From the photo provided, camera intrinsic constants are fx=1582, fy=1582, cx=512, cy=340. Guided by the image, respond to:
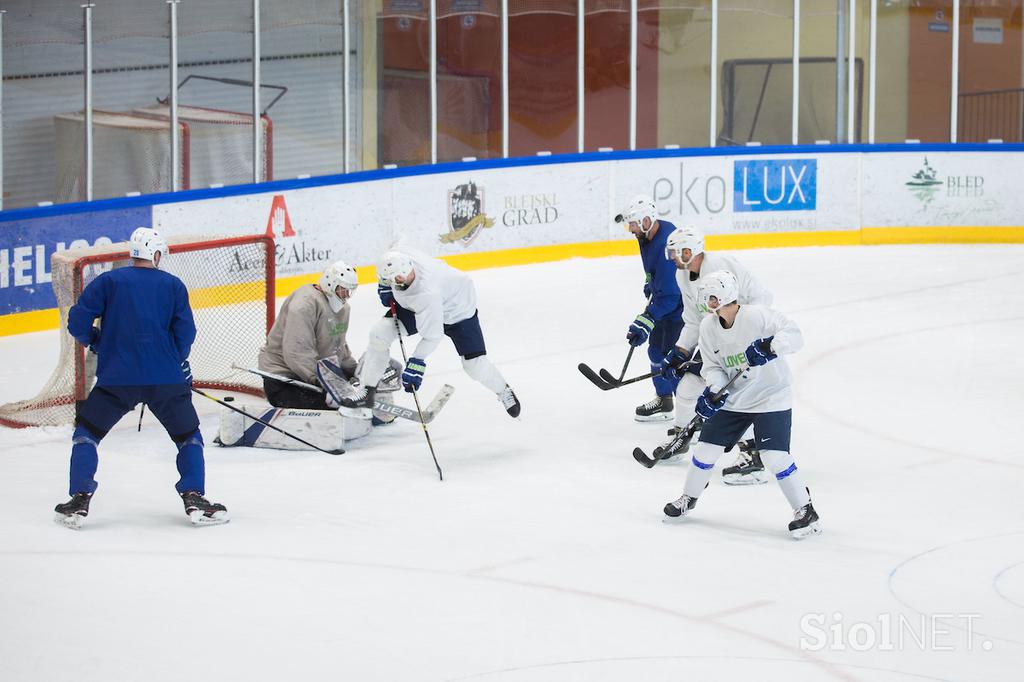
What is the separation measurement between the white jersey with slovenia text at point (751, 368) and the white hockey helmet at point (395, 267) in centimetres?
173

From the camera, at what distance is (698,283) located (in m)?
7.28

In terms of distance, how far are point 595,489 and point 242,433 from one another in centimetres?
185

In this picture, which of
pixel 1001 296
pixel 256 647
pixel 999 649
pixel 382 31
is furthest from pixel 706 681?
pixel 382 31

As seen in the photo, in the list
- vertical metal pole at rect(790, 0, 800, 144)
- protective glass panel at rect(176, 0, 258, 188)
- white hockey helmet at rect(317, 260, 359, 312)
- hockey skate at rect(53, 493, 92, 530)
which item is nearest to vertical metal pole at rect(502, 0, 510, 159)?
protective glass panel at rect(176, 0, 258, 188)

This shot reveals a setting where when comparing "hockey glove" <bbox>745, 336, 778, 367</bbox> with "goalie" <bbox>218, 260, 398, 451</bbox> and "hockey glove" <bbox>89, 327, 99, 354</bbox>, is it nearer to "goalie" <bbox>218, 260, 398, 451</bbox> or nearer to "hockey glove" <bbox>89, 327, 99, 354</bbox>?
"goalie" <bbox>218, 260, 398, 451</bbox>

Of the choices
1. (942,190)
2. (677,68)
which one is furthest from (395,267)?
(942,190)

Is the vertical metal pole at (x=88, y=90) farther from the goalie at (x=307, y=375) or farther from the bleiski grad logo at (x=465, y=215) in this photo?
the goalie at (x=307, y=375)

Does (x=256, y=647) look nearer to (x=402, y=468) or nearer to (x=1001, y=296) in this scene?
(x=402, y=468)

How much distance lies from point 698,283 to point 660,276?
0.78 metres

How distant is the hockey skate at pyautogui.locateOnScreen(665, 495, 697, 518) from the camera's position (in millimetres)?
6430

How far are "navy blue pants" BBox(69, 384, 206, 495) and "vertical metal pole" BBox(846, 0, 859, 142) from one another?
395 inches

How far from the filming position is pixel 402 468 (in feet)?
Answer: 24.4

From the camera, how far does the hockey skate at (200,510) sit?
6320mm

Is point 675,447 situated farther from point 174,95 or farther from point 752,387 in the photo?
point 174,95
